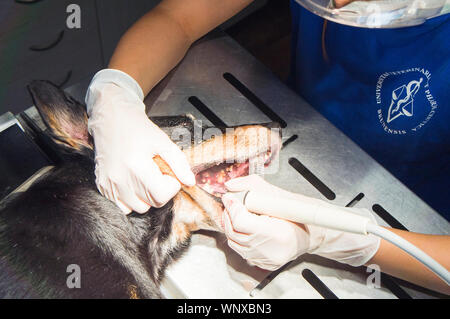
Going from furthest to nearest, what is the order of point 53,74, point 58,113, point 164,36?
point 53,74
point 164,36
point 58,113

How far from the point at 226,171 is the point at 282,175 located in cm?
15

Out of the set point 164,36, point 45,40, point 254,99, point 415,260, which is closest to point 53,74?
point 45,40

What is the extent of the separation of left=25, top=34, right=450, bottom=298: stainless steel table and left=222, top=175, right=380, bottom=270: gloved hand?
0.06m

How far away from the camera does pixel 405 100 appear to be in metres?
1.19

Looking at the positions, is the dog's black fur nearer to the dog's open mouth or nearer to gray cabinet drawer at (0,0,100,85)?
the dog's open mouth

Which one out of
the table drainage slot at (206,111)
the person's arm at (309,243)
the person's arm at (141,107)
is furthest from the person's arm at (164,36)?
the person's arm at (309,243)

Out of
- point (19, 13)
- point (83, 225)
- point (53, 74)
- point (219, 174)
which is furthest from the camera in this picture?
point (53, 74)

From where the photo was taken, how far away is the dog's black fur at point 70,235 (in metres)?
0.88

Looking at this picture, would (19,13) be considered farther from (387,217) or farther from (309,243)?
(387,217)

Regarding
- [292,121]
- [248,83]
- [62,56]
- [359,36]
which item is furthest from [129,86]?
[62,56]

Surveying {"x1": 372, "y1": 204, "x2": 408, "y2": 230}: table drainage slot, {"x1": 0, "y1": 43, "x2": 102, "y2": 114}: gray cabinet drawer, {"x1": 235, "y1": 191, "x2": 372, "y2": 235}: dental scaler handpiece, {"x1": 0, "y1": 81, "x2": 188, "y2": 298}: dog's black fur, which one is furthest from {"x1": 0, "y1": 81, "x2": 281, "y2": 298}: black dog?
{"x1": 0, "y1": 43, "x2": 102, "y2": 114}: gray cabinet drawer

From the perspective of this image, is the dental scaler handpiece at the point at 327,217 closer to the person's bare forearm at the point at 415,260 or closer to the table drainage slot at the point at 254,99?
the person's bare forearm at the point at 415,260
